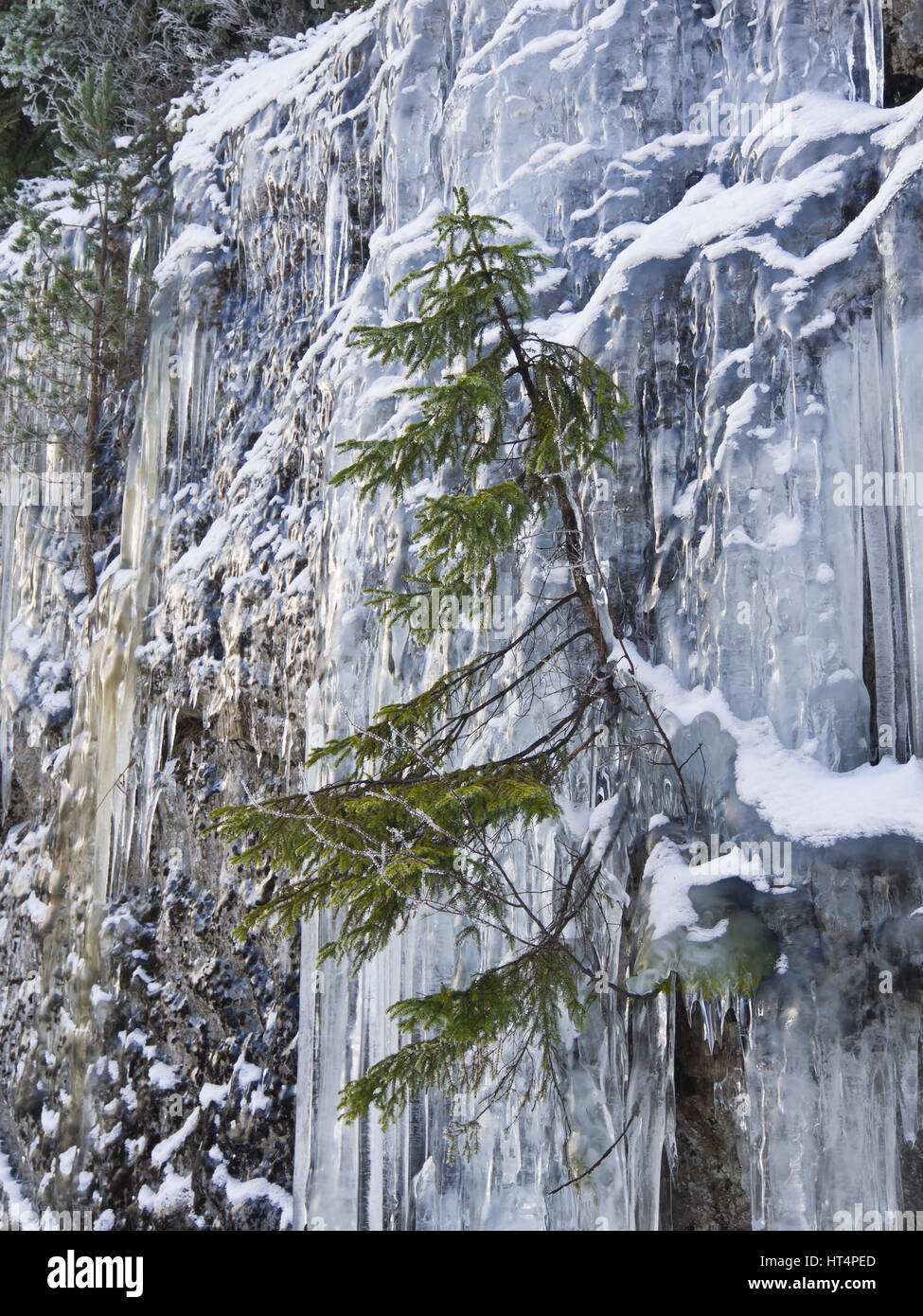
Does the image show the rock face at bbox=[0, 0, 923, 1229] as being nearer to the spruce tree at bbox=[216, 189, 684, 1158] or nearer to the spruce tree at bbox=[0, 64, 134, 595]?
the spruce tree at bbox=[216, 189, 684, 1158]

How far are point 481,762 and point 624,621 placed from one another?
91 cm

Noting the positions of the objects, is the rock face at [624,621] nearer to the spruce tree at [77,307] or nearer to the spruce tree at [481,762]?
the spruce tree at [481,762]

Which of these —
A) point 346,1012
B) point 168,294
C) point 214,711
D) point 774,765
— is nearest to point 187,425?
point 168,294

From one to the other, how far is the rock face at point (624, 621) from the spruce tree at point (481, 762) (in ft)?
0.75

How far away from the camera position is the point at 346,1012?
646 centimetres

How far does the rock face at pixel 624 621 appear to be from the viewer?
185 inches

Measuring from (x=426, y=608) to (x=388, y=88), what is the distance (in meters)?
3.56

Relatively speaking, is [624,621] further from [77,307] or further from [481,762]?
[77,307]

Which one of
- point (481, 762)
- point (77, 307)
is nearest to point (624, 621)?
point (481, 762)

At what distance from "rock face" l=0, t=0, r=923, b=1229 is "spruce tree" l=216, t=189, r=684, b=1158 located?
0.75 ft

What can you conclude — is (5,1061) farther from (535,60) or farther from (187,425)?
(535,60)

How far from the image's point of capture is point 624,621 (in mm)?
5559

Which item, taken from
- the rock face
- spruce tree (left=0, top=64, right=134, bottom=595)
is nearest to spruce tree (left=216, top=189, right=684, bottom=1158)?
the rock face
